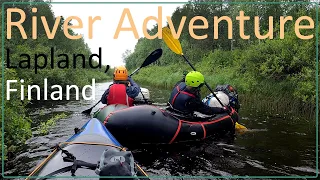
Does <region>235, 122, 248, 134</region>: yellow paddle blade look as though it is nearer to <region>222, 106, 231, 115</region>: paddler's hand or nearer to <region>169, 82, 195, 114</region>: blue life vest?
A: <region>222, 106, 231, 115</region>: paddler's hand

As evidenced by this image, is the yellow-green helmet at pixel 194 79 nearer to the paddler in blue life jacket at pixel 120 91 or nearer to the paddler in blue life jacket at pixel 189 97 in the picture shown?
the paddler in blue life jacket at pixel 189 97

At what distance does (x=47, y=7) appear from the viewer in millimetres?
31672

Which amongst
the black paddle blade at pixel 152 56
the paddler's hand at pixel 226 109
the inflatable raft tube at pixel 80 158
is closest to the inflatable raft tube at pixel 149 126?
the paddler's hand at pixel 226 109

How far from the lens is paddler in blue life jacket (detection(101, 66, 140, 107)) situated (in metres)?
7.23

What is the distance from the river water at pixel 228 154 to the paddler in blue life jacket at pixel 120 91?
1246mm

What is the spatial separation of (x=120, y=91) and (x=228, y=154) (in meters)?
2.62

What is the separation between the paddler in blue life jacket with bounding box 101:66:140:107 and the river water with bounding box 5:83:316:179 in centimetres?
125

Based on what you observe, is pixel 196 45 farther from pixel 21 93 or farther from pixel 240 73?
pixel 21 93

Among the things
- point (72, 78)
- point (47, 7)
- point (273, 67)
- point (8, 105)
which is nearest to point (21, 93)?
point (8, 105)

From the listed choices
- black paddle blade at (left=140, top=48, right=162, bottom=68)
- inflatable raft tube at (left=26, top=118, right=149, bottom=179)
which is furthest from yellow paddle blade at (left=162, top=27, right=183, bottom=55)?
inflatable raft tube at (left=26, top=118, right=149, bottom=179)

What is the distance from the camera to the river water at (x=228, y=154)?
5.23m

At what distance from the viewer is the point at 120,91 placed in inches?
285

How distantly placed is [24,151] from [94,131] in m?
2.08

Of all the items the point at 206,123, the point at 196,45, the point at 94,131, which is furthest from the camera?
the point at 196,45
